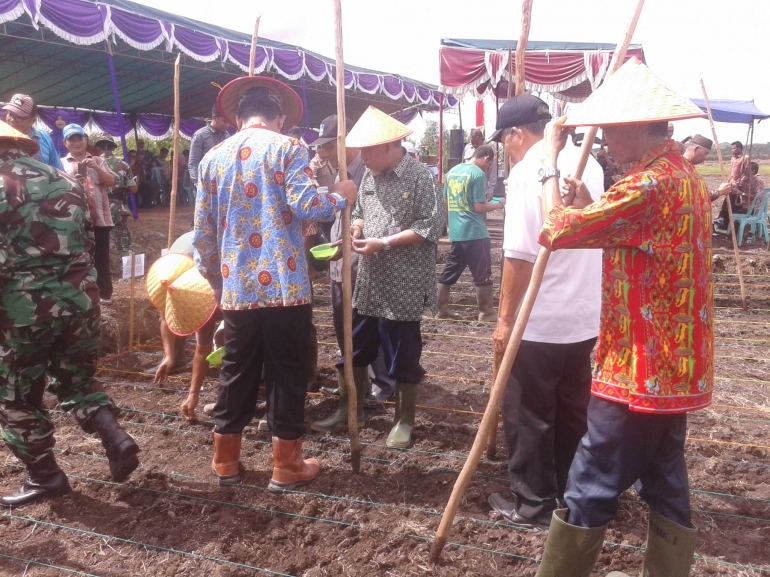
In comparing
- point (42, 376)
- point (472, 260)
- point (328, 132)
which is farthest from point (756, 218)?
point (42, 376)

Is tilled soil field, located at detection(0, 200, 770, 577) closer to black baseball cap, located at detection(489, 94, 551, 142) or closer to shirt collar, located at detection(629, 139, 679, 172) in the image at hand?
shirt collar, located at detection(629, 139, 679, 172)

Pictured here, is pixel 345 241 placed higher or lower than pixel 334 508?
higher

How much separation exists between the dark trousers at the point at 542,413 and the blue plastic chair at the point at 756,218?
10.4 meters

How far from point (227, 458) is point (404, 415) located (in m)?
1.04

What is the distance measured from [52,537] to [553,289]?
95.3 inches

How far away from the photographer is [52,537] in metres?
2.69

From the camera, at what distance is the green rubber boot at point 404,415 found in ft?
11.5

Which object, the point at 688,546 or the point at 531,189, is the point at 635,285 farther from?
the point at 688,546

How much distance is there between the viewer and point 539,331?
246 centimetres

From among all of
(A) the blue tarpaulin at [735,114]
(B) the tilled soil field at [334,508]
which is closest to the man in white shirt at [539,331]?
(B) the tilled soil field at [334,508]

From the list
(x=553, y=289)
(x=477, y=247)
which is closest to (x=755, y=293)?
(x=477, y=247)

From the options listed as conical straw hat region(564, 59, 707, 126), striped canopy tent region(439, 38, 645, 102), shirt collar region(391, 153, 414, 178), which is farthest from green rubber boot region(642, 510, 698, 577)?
striped canopy tent region(439, 38, 645, 102)

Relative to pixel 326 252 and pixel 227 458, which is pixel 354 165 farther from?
pixel 227 458

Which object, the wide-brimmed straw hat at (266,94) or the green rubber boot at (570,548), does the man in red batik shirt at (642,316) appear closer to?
the green rubber boot at (570,548)
